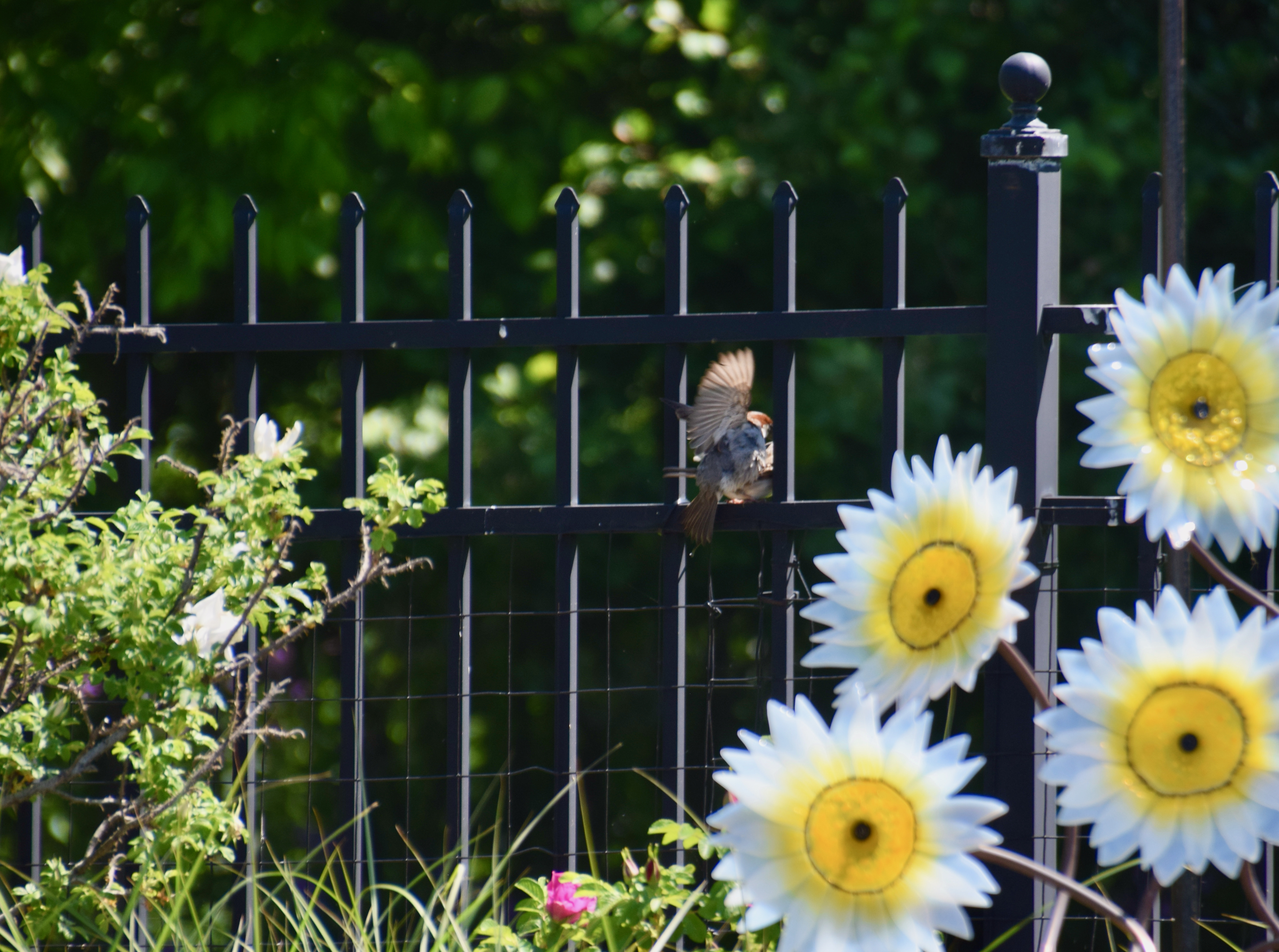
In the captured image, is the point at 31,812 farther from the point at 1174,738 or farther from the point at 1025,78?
the point at 1025,78

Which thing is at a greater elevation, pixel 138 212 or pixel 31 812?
pixel 138 212

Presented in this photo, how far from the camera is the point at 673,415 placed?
2498 millimetres

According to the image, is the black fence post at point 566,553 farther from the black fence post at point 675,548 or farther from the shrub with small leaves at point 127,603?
the shrub with small leaves at point 127,603

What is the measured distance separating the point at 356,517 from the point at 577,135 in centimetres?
233

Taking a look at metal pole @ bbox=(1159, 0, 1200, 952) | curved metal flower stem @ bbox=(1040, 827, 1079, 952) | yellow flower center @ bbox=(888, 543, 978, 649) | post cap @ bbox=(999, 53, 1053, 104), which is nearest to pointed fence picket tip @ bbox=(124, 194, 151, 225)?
post cap @ bbox=(999, 53, 1053, 104)

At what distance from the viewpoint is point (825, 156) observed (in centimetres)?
448

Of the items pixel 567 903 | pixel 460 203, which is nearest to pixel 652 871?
pixel 567 903

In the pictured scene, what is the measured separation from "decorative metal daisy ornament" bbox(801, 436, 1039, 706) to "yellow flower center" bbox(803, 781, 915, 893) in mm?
94

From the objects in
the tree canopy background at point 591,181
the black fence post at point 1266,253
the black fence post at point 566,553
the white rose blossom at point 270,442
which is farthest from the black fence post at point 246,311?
the black fence post at point 1266,253

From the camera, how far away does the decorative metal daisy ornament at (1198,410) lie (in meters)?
1.17

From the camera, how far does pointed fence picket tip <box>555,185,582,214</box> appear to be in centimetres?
247

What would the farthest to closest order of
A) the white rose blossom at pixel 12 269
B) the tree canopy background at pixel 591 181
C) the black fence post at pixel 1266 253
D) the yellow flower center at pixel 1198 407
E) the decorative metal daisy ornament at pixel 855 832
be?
1. the tree canopy background at pixel 591 181
2. the black fence post at pixel 1266 253
3. the white rose blossom at pixel 12 269
4. the yellow flower center at pixel 1198 407
5. the decorative metal daisy ornament at pixel 855 832

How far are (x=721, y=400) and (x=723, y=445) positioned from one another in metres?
0.12

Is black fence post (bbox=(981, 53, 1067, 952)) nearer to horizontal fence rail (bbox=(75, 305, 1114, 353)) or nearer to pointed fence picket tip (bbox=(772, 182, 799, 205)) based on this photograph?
horizontal fence rail (bbox=(75, 305, 1114, 353))
